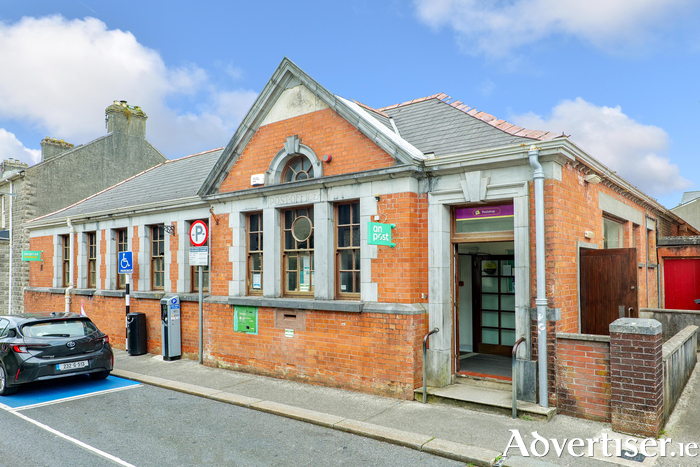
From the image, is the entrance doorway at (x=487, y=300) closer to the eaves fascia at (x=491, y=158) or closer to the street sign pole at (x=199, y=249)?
the eaves fascia at (x=491, y=158)

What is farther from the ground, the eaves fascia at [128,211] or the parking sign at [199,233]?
the eaves fascia at [128,211]

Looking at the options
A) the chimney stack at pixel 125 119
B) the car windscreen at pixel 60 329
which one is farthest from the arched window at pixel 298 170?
the chimney stack at pixel 125 119

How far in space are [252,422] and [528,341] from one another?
430 centimetres

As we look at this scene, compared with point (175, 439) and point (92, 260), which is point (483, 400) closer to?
point (175, 439)

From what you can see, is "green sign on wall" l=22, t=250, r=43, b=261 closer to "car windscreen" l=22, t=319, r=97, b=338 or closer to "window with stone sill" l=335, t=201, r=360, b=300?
"car windscreen" l=22, t=319, r=97, b=338

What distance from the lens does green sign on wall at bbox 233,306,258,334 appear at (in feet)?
34.2

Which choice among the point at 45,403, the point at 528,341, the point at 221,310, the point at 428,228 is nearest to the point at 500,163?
the point at 428,228

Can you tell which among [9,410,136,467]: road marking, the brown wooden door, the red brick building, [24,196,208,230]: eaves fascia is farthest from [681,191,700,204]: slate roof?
[9,410,136,467]: road marking

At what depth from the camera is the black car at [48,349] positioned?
8.90 meters

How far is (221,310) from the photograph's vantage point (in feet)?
36.7

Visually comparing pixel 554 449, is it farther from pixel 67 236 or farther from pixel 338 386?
pixel 67 236

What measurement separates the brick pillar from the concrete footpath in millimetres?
294

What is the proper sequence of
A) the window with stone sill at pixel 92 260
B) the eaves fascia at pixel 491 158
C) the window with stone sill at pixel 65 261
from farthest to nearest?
1. the window with stone sill at pixel 65 261
2. the window with stone sill at pixel 92 260
3. the eaves fascia at pixel 491 158

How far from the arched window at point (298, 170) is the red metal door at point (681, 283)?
12.4 m
